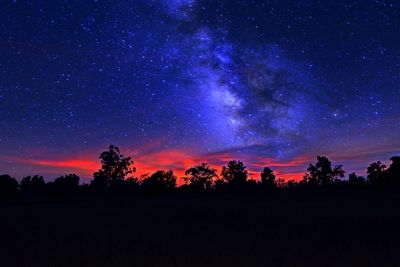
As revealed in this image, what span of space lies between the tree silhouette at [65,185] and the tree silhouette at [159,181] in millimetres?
17641

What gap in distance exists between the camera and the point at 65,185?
290 ft

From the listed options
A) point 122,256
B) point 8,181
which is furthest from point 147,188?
point 122,256

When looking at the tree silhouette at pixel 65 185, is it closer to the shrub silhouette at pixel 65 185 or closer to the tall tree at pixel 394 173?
the shrub silhouette at pixel 65 185

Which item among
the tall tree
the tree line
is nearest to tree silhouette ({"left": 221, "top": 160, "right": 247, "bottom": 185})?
the tree line

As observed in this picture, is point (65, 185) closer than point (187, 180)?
Yes

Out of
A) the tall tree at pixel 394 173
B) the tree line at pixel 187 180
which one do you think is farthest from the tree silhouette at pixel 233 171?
the tall tree at pixel 394 173

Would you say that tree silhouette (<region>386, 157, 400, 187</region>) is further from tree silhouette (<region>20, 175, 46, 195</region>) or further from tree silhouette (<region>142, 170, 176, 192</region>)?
tree silhouette (<region>20, 175, 46, 195</region>)

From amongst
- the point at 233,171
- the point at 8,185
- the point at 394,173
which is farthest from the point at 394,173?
the point at 8,185

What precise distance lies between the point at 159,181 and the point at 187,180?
18.8 meters

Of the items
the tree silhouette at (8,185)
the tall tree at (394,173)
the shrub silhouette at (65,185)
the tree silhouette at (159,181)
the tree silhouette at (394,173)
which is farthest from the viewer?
the tree silhouette at (159,181)

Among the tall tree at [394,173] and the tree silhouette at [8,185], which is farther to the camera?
the tree silhouette at [8,185]

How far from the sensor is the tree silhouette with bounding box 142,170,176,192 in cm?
9566

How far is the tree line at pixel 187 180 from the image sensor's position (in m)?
86.8

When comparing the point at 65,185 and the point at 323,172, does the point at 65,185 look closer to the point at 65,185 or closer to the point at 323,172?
the point at 65,185
